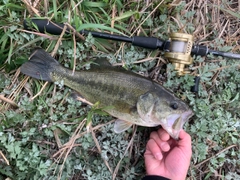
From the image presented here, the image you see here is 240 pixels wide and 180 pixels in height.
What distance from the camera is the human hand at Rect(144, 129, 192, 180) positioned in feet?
9.29

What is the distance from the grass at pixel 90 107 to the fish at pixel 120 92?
126 millimetres

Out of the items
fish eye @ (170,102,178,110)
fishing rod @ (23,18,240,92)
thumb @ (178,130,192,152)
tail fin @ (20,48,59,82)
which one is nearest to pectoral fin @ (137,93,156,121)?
fish eye @ (170,102,178,110)

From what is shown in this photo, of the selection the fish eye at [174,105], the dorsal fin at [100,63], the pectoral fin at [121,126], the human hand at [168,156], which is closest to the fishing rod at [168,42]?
Result: the dorsal fin at [100,63]

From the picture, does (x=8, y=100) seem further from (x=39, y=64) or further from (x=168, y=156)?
(x=168, y=156)

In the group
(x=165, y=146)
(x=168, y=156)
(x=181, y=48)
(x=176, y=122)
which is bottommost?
(x=168, y=156)

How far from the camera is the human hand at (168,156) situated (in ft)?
9.29

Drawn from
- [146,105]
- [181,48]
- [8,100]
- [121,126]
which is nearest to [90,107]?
[121,126]

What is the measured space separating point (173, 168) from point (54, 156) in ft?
4.29

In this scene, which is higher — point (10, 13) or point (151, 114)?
point (10, 13)

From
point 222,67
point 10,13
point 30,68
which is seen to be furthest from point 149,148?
point 10,13

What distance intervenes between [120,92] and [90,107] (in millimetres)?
463

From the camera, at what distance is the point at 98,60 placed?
306 cm

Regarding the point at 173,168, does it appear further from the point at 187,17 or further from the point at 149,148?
the point at 187,17

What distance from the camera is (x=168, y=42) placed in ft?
9.91
